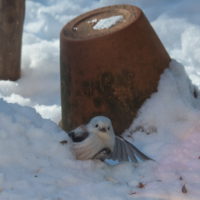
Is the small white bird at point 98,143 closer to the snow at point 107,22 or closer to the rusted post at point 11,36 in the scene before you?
the snow at point 107,22

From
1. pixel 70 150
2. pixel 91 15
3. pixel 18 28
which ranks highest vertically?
pixel 91 15

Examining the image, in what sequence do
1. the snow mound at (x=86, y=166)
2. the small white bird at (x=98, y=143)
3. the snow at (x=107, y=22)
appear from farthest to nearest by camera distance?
the snow at (x=107, y=22) < the small white bird at (x=98, y=143) < the snow mound at (x=86, y=166)

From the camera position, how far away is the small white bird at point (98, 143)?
2.08 metres

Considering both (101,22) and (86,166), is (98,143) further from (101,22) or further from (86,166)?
(101,22)

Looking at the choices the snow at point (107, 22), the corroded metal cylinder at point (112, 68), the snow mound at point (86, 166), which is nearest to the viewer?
the snow mound at point (86, 166)

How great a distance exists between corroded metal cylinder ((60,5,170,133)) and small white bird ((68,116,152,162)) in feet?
1.46

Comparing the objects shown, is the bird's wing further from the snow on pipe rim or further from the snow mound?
the snow on pipe rim

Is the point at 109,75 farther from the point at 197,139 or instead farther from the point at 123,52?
the point at 197,139

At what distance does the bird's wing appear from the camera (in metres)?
2.17

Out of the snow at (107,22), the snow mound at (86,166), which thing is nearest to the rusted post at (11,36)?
the snow at (107,22)

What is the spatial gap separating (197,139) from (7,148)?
1.03 metres

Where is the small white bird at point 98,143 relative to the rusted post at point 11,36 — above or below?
above

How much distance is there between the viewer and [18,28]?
4.27m

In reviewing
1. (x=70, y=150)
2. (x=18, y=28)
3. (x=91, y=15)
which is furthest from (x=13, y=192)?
(x=18, y=28)
